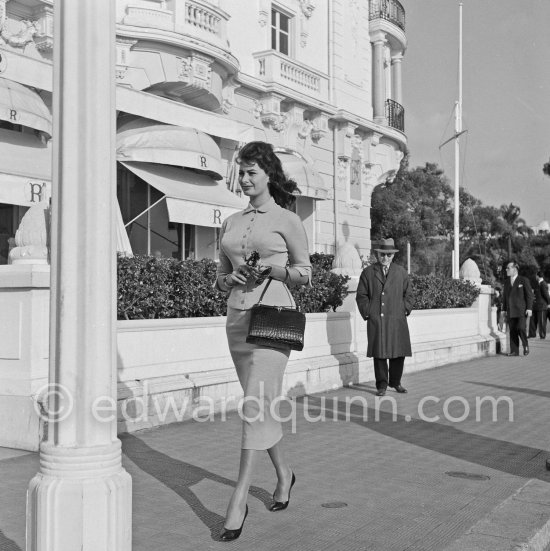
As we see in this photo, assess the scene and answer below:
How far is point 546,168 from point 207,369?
112ft

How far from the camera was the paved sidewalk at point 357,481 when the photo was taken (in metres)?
4.12

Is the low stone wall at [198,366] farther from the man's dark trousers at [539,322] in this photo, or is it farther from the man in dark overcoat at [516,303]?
the man's dark trousers at [539,322]

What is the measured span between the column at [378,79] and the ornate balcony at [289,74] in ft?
13.1

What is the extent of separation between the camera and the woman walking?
13.7 feet

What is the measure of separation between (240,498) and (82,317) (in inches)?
53.0

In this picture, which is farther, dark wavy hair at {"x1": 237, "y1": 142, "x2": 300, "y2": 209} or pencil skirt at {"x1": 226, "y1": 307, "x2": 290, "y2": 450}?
dark wavy hair at {"x1": 237, "y1": 142, "x2": 300, "y2": 209}

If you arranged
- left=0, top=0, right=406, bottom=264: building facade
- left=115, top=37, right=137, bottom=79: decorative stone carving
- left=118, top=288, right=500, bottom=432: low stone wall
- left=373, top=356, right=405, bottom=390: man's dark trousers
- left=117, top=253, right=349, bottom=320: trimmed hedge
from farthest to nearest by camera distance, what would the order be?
left=115, top=37, right=137, bottom=79: decorative stone carving → left=0, top=0, right=406, bottom=264: building facade → left=373, top=356, right=405, bottom=390: man's dark trousers → left=117, top=253, right=349, bottom=320: trimmed hedge → left=118, top=288, right=500, bottom=432: low stone wall

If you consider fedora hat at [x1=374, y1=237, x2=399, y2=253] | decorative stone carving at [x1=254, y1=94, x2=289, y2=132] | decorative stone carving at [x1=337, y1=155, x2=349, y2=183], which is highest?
decorative stone carving at [x1=254, y1=94, x2=289, y2=132]

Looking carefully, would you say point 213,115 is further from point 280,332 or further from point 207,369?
point 280,332

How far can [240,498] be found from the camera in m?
4.05

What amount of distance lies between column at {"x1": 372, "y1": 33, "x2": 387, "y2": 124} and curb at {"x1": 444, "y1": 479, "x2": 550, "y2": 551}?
21786 mm

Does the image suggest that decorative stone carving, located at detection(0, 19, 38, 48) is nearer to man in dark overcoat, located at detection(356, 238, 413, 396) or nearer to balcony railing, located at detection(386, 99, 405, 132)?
man in dark overcoat, located at detection(356, 238, 413, 396)

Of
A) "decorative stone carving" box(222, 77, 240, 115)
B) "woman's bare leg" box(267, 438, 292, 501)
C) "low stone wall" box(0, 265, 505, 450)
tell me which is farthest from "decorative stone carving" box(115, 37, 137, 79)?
"woman's bare leg" box(267, 438, 292, 501)

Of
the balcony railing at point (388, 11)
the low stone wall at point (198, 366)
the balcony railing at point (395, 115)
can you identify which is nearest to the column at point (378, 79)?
the balcony railing at point (395, 115)
